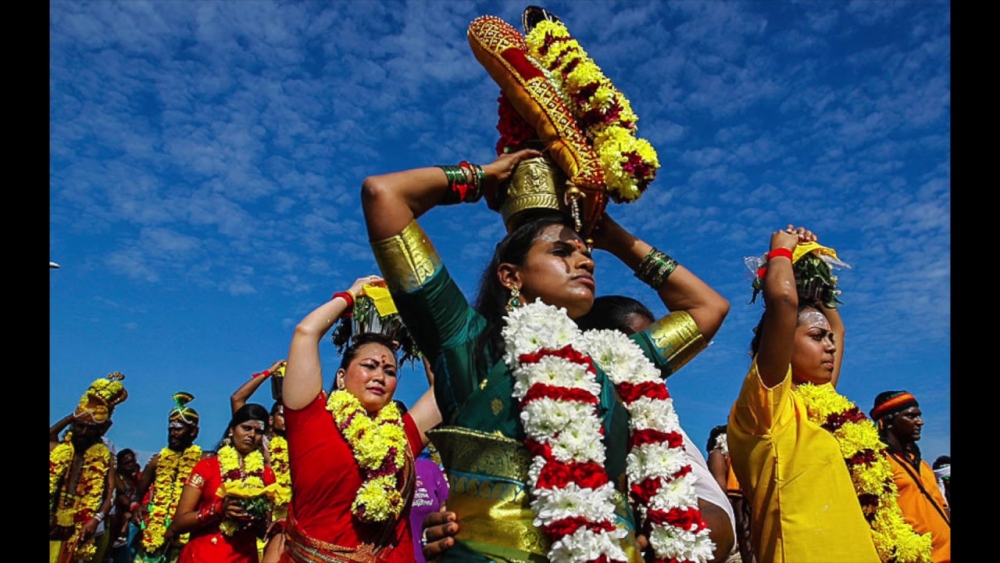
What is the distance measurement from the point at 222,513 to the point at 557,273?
4703 millimetres

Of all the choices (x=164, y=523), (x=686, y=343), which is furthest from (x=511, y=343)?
(x=164, y=523)

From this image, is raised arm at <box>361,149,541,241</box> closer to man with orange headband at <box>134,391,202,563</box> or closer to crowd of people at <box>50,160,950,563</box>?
crowd of people at <box>50,160,950,563</box>

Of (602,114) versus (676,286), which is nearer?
(602,114)

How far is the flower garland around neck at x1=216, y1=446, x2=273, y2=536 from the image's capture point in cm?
639

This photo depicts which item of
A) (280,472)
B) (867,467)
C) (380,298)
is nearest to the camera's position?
(867,467)

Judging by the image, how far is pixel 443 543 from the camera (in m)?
2.58

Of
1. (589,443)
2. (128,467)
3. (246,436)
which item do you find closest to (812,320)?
(589,443)

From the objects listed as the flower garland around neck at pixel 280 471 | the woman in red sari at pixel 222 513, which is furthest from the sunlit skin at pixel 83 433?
the woman in red sari at pixel 222 513

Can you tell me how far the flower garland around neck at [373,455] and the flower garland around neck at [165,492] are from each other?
6085 mm

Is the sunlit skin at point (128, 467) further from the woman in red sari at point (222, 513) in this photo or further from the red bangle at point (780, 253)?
the red bangle at point (780, 253)

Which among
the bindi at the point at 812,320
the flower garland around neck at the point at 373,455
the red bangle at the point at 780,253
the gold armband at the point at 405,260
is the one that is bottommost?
the flower garland around neck at the point at 373,455

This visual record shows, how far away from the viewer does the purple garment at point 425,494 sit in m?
6.25

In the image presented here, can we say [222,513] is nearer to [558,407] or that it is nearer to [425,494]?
[425,494]

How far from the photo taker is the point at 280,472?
7.30m
